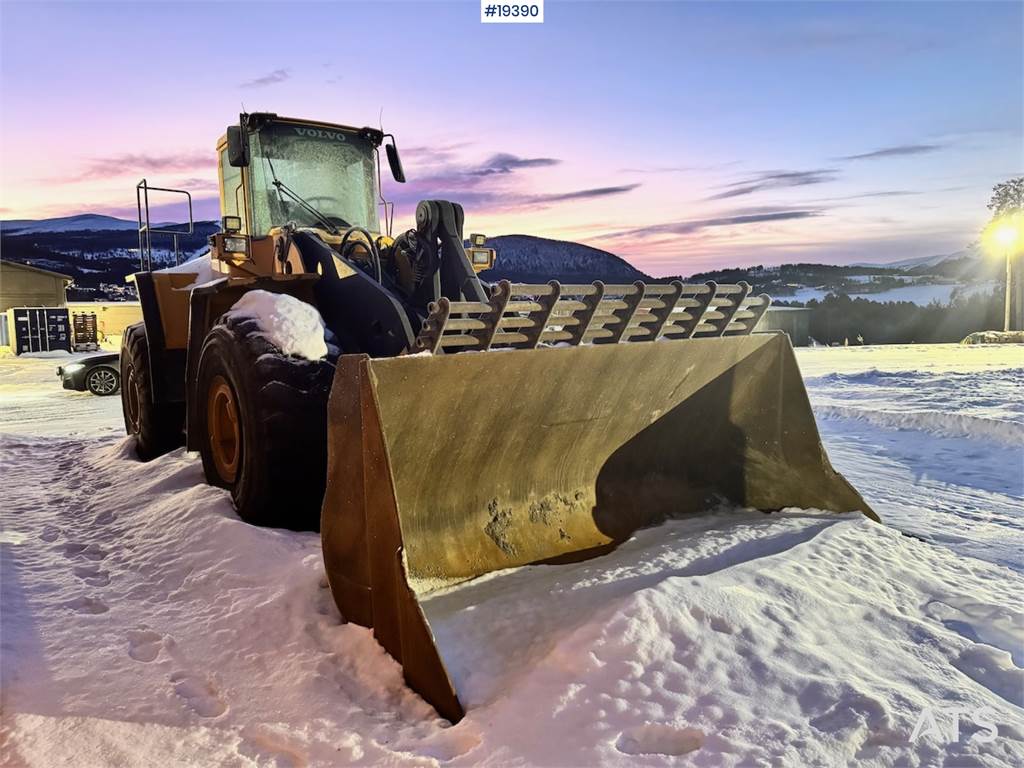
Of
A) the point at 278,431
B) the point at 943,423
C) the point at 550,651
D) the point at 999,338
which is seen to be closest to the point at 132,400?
the point at 278,431

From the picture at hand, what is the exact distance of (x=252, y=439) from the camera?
405 cm

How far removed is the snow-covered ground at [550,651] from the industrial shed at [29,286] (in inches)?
1492

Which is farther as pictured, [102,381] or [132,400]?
[102,381]

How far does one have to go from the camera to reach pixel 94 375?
47.6ft

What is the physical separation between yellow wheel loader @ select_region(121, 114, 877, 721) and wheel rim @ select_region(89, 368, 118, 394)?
1038cm

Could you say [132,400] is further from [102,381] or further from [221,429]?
[102,381]

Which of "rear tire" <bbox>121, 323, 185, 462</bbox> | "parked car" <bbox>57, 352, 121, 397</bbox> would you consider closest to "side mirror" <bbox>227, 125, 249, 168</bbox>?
"rear tire" <bbox>121, 323, 185, 462</bbox>

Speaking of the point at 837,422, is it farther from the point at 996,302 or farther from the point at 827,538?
the point at 996,302

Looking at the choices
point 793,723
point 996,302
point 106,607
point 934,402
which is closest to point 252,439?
point 106,607

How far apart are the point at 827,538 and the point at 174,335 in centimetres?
532

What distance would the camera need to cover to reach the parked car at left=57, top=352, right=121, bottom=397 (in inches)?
568

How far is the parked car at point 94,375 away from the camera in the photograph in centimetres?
1442

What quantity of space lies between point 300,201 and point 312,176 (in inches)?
11.5

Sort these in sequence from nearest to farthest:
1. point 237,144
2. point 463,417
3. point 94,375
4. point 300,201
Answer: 1. point 463,417
2. point 237,144
3. point 300,201
4. point 94,375
